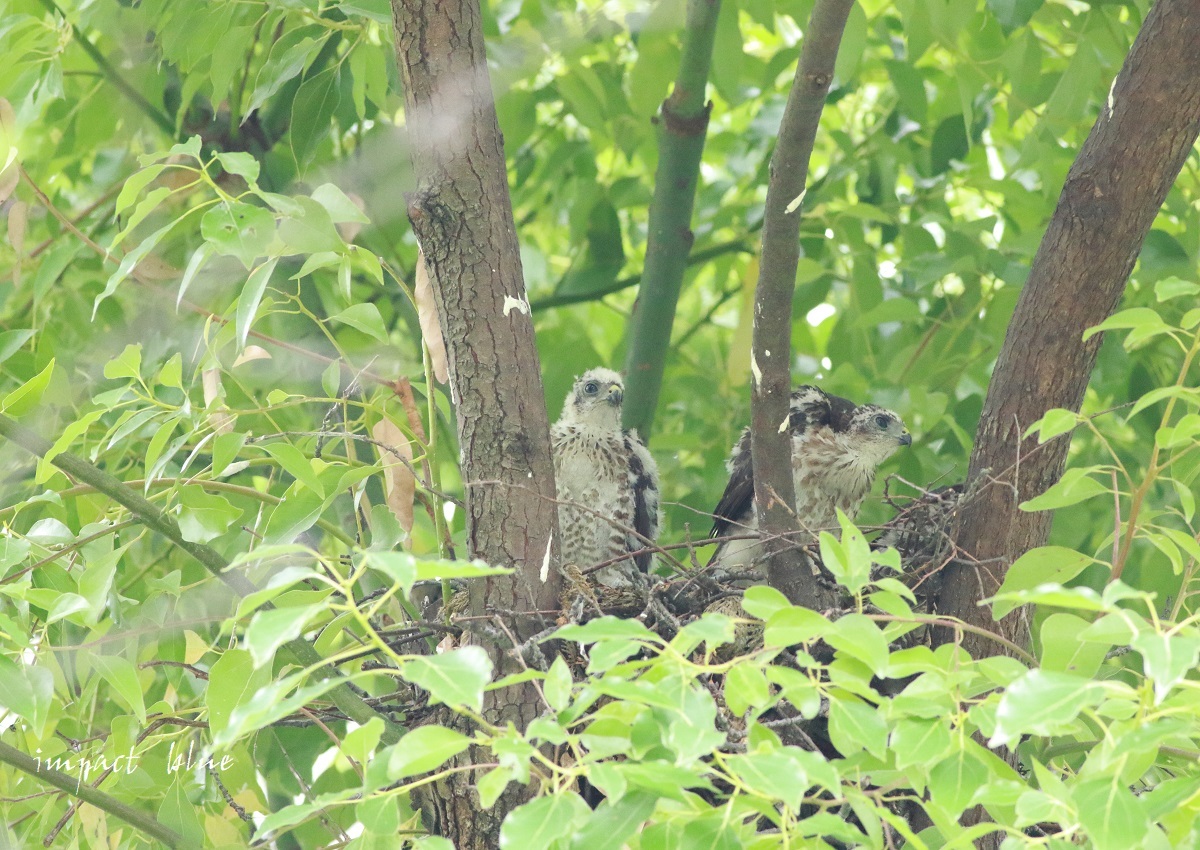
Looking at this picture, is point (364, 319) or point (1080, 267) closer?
point (364, 319)

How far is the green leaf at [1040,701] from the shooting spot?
53.2 inches

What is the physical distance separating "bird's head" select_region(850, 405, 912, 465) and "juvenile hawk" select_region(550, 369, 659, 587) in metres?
0.71

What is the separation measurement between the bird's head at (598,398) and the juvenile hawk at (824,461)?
0.45 metres

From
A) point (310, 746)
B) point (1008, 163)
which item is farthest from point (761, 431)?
point (1008, 163)

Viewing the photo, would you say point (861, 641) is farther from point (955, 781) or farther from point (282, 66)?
point (282, 66)

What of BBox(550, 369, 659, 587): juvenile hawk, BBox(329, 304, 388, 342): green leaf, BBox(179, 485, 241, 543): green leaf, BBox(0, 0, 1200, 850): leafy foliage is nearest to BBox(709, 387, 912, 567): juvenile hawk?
BBox(0, 0, 1200, 850): leafy foliage

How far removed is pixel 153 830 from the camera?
2557 mm

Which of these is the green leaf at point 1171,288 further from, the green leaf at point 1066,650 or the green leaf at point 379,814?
the green leaf at point 379,814

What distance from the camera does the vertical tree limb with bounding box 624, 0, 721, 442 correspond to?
4.41 metres

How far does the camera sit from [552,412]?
4688mm

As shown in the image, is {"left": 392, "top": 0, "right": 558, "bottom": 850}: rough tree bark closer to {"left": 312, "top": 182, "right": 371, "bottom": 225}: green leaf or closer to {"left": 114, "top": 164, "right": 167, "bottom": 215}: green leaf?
{"left": 312, "top": 182, "right": 371, "bottom": 225}: green leaf

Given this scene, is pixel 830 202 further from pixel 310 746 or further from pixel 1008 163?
pixel 310 746

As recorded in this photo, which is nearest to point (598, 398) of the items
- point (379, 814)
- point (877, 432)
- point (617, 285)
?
point (617, 285)

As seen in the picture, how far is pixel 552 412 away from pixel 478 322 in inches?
83.8
